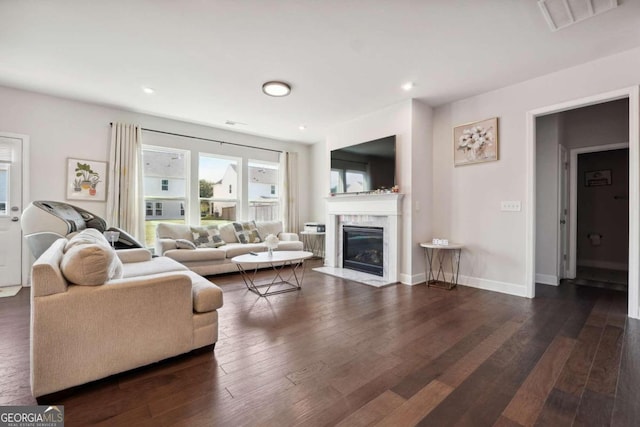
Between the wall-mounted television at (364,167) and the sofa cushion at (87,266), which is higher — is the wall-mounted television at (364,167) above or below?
above

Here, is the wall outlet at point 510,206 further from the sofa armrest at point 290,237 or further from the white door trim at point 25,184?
the white door trim at point 25,184

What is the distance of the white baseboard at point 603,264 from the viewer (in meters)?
4.96

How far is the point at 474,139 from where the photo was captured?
12.6 feet

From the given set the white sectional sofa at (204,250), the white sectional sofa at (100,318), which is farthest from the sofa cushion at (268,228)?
Answer: the white sectional sofa at (100,318)

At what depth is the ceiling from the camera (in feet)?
7.25

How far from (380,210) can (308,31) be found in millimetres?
2588

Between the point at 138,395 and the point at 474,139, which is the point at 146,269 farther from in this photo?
the point at 474,139

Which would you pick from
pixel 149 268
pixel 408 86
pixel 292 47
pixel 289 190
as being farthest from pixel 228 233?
pixel 408 86

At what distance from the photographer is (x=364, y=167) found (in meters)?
4.54

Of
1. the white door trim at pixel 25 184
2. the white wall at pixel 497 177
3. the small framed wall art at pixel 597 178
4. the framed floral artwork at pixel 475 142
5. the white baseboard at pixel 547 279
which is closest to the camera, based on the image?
the white wall at pixel 497 177

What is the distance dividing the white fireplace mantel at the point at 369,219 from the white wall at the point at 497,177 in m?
0.71

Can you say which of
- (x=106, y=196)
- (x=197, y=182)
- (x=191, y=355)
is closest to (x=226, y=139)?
(x=197, y=182)

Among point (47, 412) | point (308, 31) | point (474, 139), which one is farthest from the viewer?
point (474, 139)

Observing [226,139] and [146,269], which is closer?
[146,269]
